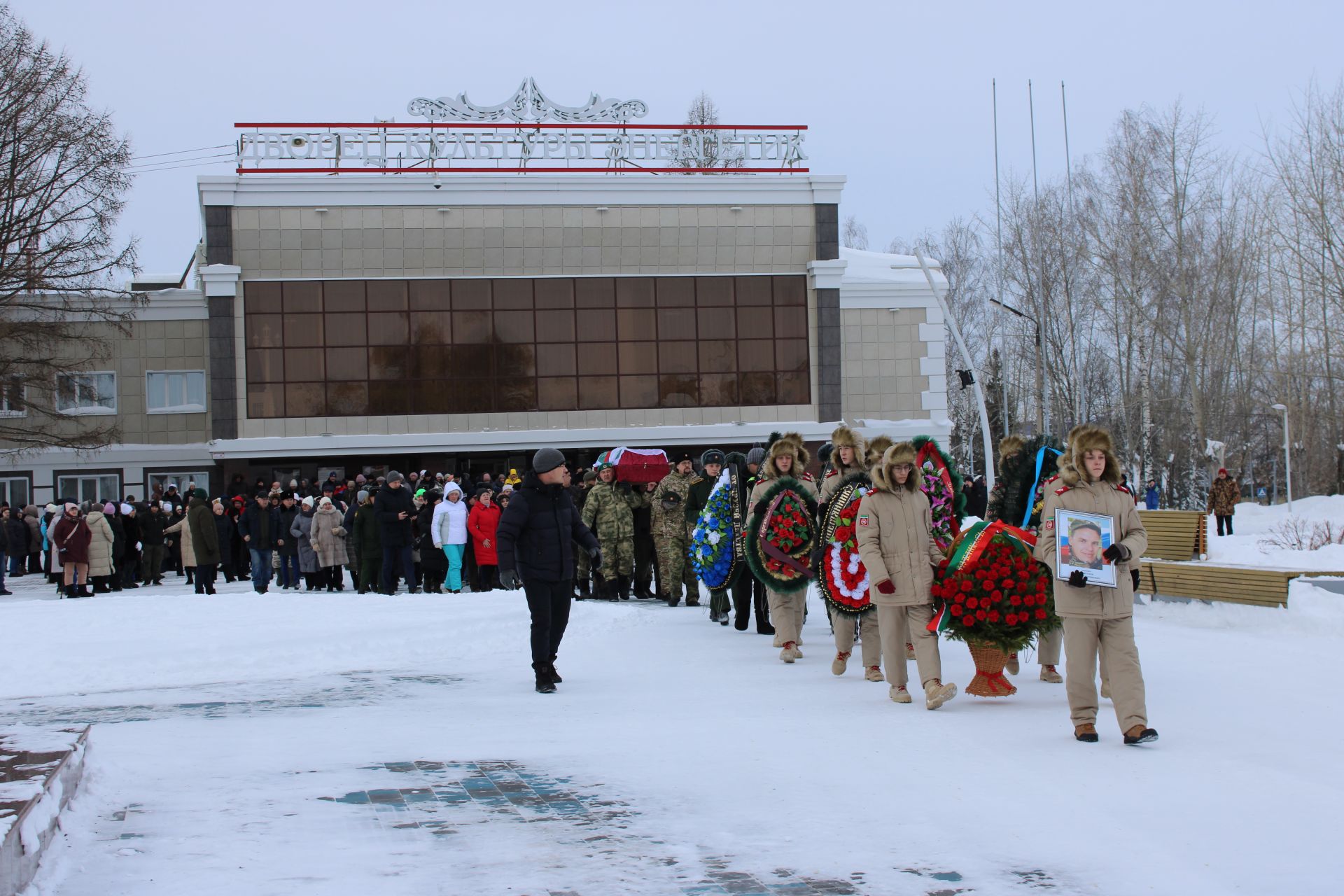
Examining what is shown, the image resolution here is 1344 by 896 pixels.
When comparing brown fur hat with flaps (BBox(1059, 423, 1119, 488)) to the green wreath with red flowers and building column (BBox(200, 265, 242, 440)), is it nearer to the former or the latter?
the green wreath with red flowers

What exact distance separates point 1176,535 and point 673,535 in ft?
23.8

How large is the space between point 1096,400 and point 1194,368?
1513 cm

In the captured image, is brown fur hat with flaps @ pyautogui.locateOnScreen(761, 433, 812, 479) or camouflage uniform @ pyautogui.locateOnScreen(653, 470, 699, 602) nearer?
brown fur hat with flaps @ pyautogui.locateOnScreen(761, 433, 812, 479)

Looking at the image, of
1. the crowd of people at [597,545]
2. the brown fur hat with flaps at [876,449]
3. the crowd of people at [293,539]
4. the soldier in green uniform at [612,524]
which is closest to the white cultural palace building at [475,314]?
the crowd of people at [597,545]

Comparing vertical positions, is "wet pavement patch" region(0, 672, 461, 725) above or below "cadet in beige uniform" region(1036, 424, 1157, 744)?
below

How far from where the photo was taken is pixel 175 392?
1460 inches

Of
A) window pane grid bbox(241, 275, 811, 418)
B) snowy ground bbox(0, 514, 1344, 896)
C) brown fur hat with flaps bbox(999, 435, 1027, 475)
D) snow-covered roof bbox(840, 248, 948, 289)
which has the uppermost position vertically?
snow-covered roof bbox(840, 248, 948, 289)

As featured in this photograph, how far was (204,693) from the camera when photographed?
11164 millimetres

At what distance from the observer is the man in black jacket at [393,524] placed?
20.6 m

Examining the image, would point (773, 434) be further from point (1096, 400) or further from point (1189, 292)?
point (1096, 400)

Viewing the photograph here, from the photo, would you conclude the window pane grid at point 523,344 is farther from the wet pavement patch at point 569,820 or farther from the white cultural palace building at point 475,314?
the wet pavement patch at point 569,820

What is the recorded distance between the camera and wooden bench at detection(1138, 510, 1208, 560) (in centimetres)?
1934

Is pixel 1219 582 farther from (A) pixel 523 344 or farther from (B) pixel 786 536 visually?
(A) pixel 523 344

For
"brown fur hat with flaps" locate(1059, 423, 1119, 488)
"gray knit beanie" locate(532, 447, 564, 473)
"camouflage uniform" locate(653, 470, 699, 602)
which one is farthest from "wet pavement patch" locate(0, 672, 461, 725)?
"camouflage uniform" locate(653, 470, 699, 602)
